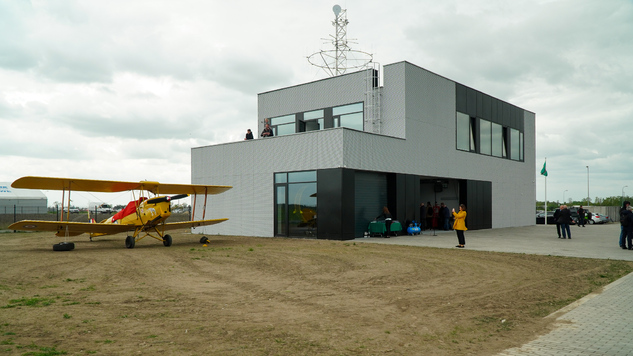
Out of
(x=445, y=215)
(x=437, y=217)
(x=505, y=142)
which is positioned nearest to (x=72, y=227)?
(x=445, y=215)

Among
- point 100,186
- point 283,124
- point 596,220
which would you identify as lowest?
point 596,220

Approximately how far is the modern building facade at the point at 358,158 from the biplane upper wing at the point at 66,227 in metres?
6.85

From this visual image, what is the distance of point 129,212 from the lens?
55.2 ft

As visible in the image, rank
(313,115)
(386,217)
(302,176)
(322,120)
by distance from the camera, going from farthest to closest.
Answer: (313,115)
(322,120)
(386,217)
(302,176)

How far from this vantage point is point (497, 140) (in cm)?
2992

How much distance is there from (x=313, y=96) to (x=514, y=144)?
16427 mm

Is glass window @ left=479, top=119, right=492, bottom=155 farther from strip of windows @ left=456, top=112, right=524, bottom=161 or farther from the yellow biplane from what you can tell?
the yellow biplane

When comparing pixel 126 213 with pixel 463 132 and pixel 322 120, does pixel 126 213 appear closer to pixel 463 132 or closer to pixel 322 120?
pixel 322 120

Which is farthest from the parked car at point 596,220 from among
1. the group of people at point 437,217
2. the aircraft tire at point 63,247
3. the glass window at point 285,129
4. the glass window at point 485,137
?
the aircraft tire at point 63,247

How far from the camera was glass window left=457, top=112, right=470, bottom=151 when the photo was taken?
1015 inches

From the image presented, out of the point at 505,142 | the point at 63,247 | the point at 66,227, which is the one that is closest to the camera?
the point at 63,247

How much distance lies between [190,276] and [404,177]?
14026 millimetres

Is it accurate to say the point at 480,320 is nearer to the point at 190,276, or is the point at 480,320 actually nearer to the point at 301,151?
the point at 190,276

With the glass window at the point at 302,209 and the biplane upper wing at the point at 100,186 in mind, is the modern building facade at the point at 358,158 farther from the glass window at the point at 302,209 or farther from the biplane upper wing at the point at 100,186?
the biplane upper wing at the point at 100,186
